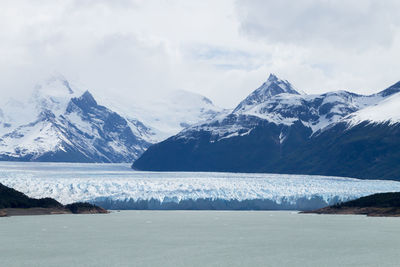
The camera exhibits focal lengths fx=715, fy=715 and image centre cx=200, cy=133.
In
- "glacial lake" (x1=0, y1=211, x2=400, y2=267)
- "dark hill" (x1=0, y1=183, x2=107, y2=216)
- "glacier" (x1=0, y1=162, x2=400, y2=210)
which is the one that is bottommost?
"glacial lake" (x1=0, y1=211, x2=400, y2=267)

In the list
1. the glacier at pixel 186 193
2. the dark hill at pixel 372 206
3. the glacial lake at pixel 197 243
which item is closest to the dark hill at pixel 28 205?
the glacier at pixel 186 193

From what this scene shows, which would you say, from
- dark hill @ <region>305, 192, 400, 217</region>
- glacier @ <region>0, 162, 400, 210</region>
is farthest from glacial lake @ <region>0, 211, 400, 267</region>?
glacier @ <region>0, 162, 400, 210</region>

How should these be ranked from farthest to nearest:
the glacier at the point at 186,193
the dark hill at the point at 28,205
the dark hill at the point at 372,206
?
the glacier at the point at 186,193, the dark hill at the point at 372,206, the dark hill at the point at 28,205

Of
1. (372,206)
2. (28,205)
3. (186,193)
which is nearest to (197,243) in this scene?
(28,205)

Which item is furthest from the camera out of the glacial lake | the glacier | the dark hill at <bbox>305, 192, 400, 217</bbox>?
the glacier

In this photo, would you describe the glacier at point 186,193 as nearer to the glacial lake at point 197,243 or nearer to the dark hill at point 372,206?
the dark hill at point 372,206

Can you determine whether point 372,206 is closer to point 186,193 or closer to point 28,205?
point 186,193

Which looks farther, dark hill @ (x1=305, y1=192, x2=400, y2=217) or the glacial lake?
dark hill @ (x1=305, y1=192, x2=400, y2=217)

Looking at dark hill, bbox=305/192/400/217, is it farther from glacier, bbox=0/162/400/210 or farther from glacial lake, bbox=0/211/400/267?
glacial lake, bbox=0/211/400/267

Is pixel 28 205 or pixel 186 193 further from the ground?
pixel 186 193
